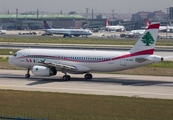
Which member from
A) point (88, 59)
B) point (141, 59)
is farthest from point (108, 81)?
point (141, 59)

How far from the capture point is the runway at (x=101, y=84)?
47753 mm

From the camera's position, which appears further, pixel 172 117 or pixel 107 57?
pixel 107 57

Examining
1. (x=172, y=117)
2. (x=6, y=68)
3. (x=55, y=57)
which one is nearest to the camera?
(x=172, y=117)

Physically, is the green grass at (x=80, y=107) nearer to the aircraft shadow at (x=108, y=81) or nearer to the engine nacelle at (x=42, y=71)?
the aircraft shadow at (x=108, y=81)

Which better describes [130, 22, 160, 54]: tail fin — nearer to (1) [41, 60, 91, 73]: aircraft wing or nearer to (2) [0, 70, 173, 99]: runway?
(2) [0, 70, 173, 99]: runway

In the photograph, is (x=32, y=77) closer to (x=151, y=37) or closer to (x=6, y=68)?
(x=6, y=68)

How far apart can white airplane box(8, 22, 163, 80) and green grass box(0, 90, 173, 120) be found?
11.7 meters

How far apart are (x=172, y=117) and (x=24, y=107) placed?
36.9 ft

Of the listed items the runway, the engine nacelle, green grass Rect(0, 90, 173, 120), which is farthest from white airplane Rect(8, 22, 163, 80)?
green grass Rect(0, 90, 173, 120)

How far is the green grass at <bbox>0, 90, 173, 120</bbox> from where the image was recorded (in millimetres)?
33312

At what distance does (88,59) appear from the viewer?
57.8m

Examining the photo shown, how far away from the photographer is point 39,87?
5138cm

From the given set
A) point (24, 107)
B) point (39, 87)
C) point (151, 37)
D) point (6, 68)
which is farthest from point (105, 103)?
point (6, 68)

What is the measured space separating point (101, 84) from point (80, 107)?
1583 cm
